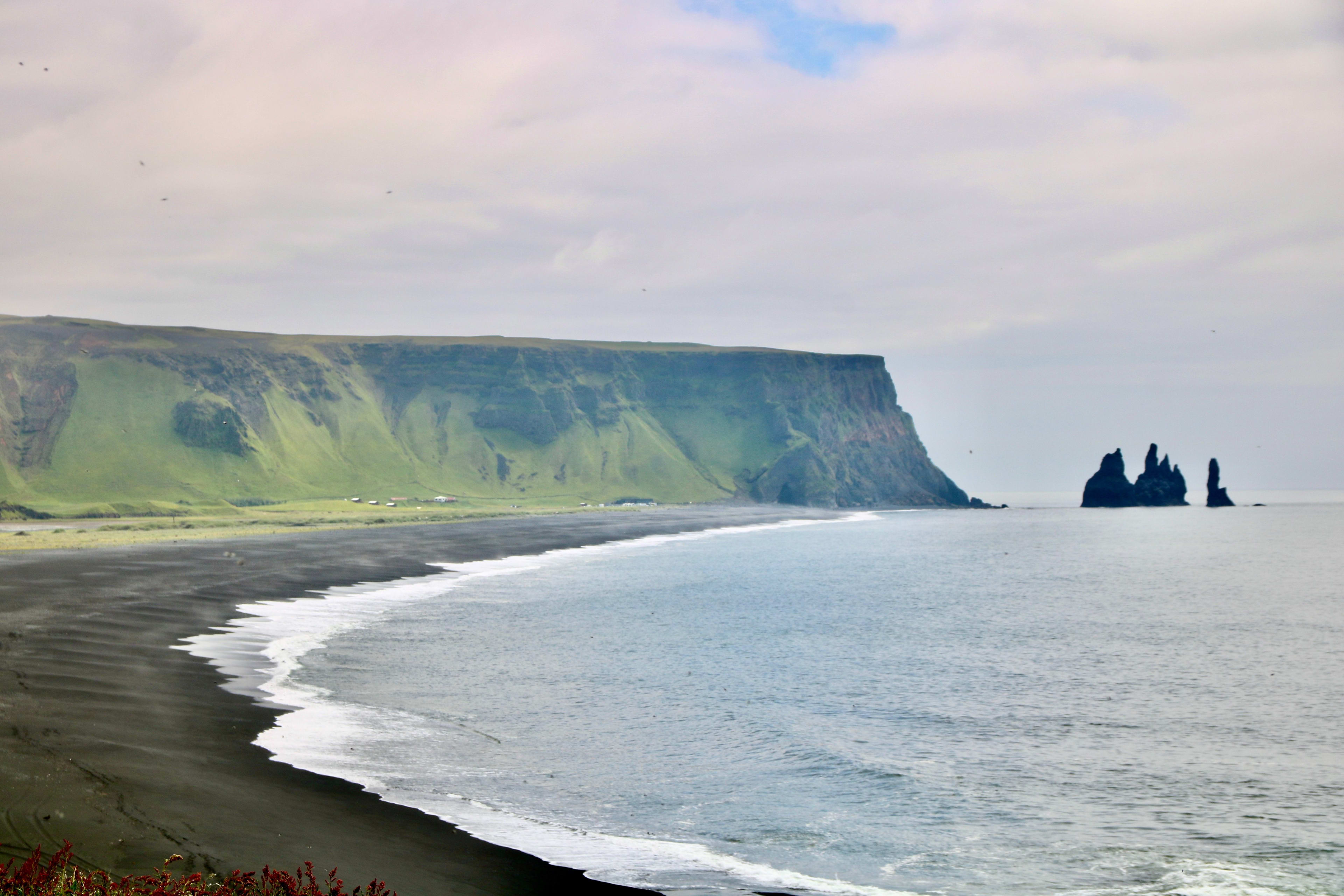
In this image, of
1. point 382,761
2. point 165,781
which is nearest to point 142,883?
point 165,781

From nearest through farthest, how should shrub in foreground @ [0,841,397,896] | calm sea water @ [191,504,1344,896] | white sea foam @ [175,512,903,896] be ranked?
shrub in foreground @ [0,841,397,896], white sea foam @ [175,512,903,896], calm sea water @ [191,504,1344,896]

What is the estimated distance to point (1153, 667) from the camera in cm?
3669

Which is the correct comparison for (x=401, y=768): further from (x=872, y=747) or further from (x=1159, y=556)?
(x=1159, y=556)

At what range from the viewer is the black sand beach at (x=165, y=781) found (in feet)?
43.4

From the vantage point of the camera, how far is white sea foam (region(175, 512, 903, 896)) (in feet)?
48.2

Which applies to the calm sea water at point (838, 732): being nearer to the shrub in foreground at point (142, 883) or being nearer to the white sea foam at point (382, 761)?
the white sea foam at point (382, 761)

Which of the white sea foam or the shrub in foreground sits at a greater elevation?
the shrub in foreground

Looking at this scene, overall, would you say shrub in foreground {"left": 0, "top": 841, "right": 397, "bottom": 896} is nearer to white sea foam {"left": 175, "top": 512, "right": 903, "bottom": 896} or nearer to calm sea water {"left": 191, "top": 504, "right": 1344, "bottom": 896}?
white sea foam {"left": 175, "top": 512, "right": 903, "bottom": 896}

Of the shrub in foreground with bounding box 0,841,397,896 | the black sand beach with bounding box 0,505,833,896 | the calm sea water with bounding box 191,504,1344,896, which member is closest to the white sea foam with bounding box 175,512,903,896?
the calm sea water with bounding box 191,504,1344,896

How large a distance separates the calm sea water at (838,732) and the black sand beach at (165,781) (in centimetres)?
109

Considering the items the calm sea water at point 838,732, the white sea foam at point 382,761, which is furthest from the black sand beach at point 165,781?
the calm sea water at point 838,732

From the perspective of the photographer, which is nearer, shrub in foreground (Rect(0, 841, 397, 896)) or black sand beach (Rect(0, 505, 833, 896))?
shrub in foreground (Rect(0, 841, 397, 896))

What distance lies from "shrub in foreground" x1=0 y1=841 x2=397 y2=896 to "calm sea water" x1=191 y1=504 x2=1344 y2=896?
4.59 m

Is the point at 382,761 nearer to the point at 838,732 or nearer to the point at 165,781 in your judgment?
the point at 165,781
